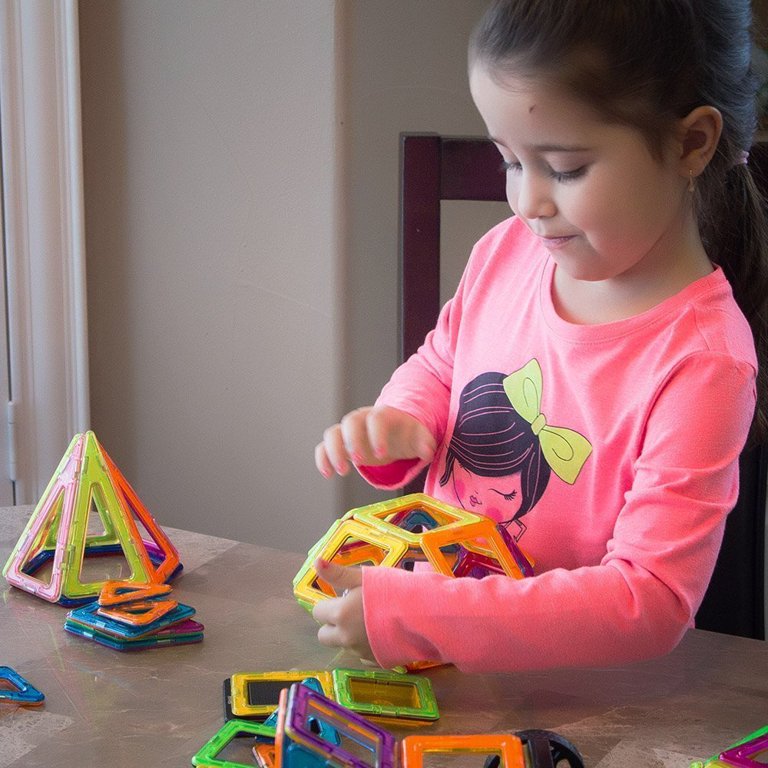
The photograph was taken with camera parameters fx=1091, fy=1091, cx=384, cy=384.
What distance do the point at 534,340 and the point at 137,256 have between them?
861mm

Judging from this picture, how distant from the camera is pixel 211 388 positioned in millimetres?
1595

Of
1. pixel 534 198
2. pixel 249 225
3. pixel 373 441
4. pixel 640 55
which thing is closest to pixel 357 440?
pixel 373 441

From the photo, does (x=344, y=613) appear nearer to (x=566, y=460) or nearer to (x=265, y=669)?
(x=265, y=669)

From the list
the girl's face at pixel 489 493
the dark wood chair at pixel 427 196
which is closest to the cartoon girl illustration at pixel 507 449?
the girl's face at pixel 489 493

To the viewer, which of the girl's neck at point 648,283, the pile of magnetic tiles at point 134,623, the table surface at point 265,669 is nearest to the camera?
the table surface at point 265,669

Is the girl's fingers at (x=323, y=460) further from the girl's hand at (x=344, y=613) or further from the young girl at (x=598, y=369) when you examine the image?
the girl's hand at (x=344, y=613)

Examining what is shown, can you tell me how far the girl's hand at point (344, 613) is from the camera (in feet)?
2.14

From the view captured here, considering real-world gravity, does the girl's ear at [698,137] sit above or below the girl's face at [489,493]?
above

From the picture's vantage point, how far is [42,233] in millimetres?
1506

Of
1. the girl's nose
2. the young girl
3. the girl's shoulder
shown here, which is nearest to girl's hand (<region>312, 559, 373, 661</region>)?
the young girl

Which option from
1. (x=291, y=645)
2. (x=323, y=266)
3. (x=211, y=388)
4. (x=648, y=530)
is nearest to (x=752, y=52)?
(x=648, y=530)

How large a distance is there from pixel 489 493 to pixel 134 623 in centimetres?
30

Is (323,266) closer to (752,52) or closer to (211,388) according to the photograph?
(211,388)

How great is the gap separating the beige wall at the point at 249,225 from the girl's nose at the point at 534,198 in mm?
791
